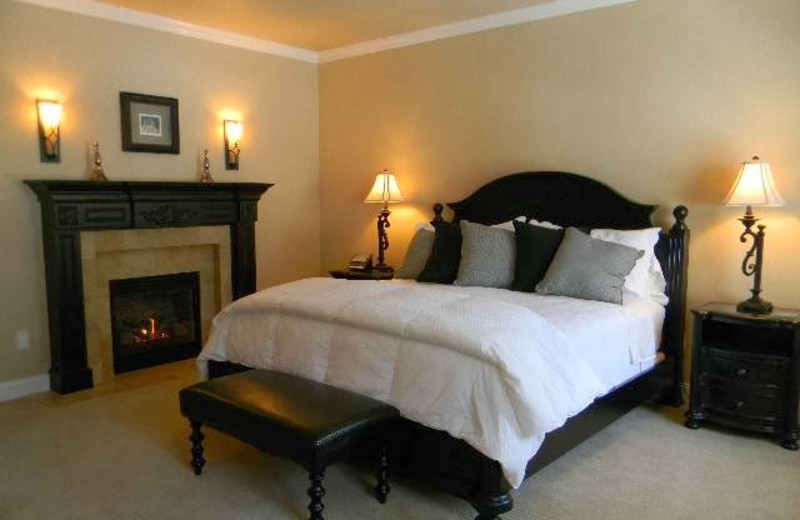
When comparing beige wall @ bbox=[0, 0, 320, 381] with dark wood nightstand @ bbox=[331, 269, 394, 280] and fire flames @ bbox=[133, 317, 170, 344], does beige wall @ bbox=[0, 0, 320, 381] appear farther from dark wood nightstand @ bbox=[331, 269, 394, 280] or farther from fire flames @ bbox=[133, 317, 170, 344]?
dark wood nightstand @ bbox=[331, 269, 394, 280]

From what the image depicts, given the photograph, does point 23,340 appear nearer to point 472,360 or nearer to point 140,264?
point 140,264

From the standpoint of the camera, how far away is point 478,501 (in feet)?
7.88

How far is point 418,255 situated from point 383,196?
81cm

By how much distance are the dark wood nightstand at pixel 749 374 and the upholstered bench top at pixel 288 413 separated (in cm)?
191

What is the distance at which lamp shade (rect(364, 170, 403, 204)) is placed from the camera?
504 cm

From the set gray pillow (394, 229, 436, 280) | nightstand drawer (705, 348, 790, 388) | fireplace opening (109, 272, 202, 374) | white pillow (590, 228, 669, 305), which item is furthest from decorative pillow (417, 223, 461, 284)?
fireplace opening (109, 272, 202, 374)

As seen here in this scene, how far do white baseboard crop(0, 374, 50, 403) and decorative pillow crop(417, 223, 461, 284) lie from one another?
2.62 m

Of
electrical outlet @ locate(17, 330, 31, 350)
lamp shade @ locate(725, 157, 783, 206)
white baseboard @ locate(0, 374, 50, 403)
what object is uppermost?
lamp shade @ locate(725, 157, 783, 206)

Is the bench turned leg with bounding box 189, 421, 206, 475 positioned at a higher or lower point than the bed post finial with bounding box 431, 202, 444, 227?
lower

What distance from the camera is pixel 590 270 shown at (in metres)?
3.53

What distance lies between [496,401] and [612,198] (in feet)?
7.25

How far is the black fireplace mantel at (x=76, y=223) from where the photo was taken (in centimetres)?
400

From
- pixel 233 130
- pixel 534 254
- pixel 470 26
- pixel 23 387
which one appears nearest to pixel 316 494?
pixel 534 254

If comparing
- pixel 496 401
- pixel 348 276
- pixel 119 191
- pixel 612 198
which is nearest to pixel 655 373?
pixel 612 198
